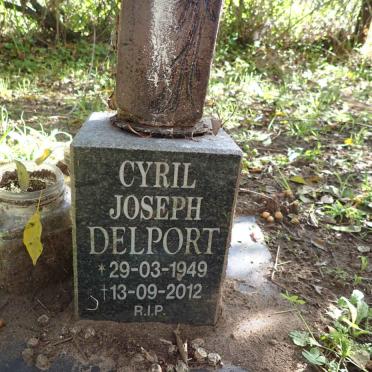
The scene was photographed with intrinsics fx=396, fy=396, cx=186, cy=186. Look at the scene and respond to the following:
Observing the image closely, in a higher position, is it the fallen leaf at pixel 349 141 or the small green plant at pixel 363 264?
the fallen leaf at pixel 349 141

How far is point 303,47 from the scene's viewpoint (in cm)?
694

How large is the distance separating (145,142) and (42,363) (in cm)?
96

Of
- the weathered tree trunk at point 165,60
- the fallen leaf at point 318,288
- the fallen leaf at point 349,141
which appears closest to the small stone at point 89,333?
the weathered tree trunk at point 165,60

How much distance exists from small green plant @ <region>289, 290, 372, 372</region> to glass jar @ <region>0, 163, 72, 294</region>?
1.15 m

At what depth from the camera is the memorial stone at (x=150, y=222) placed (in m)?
1.51

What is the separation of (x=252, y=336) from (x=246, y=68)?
15.5ft

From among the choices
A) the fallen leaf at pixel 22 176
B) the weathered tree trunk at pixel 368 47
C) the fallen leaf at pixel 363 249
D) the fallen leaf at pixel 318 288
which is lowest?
the fallen leaf at pixel 318 288

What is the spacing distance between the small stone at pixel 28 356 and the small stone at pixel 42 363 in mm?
29

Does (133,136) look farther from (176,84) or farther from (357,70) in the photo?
(357,70)

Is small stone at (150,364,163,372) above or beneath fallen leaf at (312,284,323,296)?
beneath

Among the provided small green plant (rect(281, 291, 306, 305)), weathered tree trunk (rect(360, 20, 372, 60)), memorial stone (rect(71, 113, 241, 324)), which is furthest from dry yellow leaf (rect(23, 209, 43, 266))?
weathered tree trunk (rect(360, 20, 372, 60))

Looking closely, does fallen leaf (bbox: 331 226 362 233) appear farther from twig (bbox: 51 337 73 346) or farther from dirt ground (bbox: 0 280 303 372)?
twig (bbox: 51 337 73 346)

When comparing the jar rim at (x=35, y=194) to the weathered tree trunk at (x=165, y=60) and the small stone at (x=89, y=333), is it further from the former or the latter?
the small stone at (x=89, y=333)

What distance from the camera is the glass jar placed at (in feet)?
5.75
